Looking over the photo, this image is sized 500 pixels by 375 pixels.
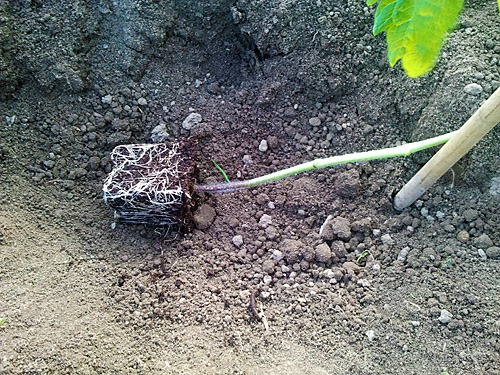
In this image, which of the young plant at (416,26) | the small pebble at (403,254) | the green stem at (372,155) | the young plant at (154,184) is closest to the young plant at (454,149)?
the green stem at (372,155)

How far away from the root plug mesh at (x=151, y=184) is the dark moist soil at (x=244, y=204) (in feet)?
0.26

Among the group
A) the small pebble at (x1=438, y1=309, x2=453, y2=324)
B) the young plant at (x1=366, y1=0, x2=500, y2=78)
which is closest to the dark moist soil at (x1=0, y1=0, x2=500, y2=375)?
the small pebble at (x1=438, y1=309, x2=453, y2=324)

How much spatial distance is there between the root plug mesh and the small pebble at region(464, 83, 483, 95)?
3.21ft

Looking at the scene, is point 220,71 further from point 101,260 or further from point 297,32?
point 101,260

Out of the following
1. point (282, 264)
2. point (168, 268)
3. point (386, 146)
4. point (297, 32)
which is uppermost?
point (297, 32)

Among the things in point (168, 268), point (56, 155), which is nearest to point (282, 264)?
point (168, 268)

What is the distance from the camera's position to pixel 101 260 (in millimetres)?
1717

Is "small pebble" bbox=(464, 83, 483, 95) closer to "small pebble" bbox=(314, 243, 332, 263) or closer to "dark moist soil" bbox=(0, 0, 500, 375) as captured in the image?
"dark moist soil" bbox=(0, 0, 500, 375)

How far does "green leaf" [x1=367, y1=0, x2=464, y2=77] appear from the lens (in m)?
→ 0.86

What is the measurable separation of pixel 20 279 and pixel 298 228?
967 millimetres

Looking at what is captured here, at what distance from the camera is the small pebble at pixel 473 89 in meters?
1.56

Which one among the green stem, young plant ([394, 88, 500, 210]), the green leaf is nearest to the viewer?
the green leaf

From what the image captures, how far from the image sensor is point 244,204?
1817mm

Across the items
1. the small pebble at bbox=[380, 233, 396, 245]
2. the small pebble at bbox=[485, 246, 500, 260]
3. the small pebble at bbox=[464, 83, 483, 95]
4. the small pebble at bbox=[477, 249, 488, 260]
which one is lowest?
the small pebble at bbox=[380, 233, 396, 245]
